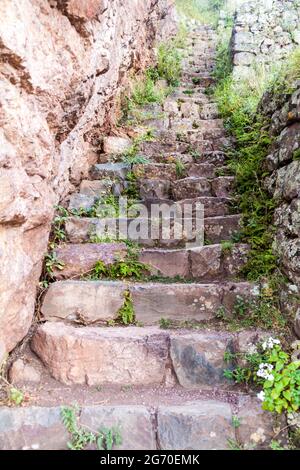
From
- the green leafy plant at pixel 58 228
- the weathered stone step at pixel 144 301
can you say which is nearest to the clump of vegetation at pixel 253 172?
the weathered stone step at pixel 144 301

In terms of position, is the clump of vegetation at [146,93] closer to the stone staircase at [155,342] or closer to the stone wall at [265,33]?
the stone wall at [265,33]

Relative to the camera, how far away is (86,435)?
187 centimetres

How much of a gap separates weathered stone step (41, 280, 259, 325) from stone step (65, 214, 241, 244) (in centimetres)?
66

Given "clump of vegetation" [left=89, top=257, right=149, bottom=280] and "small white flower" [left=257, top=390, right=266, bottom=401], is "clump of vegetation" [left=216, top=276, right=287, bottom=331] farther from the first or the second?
"clump of vegetation" [left=89, top=257, right=149, bottom=280]

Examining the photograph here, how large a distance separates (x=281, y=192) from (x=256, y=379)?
1467 mm

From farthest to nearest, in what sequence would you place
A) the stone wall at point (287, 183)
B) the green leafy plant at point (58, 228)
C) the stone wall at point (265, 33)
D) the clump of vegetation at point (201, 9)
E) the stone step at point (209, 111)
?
the clump of vegetation at point (201, 9)
the stone wall at point (265, 33)
the stone step at point (209, 111)
the green leafy plant at point (58, 228)
the stone wall at point (287, 183)

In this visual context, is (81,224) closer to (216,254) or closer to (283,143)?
(216,254)

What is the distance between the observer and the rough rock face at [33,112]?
2027 mm

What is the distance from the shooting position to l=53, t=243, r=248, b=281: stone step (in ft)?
9.73

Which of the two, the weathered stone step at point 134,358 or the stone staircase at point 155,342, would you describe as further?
the weathered stone step at point 134,358

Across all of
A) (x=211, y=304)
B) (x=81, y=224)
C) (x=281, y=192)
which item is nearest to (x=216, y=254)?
(x=211, y=304)

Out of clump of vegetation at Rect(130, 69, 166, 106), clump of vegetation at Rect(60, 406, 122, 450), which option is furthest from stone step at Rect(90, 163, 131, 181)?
clump of vegetation at Rect(60, 406, 122, 450)

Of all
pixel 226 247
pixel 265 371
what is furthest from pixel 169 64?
pixel 265 371

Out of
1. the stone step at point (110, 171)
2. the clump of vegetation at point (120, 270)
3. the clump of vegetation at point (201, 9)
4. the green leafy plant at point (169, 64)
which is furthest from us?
the clump of vegetation at point (201, 9)
